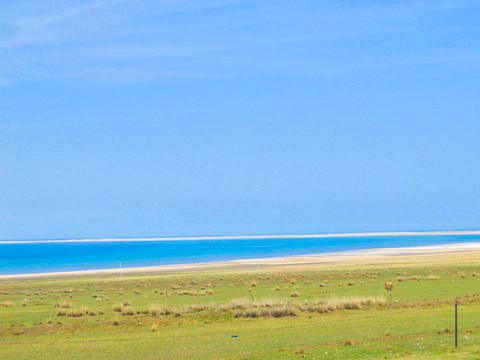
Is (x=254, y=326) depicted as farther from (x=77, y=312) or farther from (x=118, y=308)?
(x=77, y=312)

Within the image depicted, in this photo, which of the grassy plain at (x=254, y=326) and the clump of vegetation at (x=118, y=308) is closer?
the grassy plain at (x=254, y=326)

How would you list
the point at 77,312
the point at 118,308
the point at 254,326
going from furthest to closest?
the point at 118,308 → the point at 77,312 → the point at 254,326

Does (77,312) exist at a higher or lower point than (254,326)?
lower

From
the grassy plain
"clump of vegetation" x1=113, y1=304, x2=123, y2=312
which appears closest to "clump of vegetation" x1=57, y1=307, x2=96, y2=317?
the grassy plain

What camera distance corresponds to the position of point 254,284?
44.4 m

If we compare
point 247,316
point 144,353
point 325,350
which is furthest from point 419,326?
point 144,353

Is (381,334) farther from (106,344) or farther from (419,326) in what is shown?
(106,344)

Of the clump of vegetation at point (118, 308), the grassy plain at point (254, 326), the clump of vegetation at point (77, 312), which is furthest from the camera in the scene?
the clump of vegetation at point (118, 308)

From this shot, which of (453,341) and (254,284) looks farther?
(254,284)

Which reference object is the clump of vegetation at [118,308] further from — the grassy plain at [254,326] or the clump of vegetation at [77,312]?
the clump of vegetation at [77,312]

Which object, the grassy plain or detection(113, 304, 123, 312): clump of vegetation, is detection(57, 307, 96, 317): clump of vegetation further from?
detection(113, 304, 123, 312): clump of vegetation

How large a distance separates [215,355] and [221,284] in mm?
29556

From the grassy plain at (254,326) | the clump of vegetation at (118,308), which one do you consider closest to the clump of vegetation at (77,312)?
the grassy plain at (254,326)

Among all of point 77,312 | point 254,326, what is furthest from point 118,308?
point 254,326
